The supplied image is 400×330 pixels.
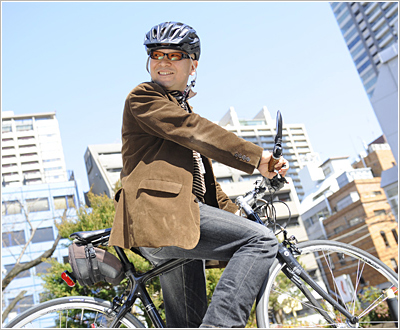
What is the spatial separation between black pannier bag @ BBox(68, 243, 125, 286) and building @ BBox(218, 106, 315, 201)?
75257 mm

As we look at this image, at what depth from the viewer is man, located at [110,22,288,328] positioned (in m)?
1.48

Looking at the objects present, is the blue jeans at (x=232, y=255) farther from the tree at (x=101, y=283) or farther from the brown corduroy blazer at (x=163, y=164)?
the tree at (x=101, y=283)

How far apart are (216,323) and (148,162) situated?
26.0 inches

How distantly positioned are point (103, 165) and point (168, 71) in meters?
54.8

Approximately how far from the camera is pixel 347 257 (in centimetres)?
204

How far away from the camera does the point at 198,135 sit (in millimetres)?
1547

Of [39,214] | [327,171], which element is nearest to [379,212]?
[327,171]

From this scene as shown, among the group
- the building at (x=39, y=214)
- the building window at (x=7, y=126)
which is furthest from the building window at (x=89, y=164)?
the building window at (x=7, y=126)

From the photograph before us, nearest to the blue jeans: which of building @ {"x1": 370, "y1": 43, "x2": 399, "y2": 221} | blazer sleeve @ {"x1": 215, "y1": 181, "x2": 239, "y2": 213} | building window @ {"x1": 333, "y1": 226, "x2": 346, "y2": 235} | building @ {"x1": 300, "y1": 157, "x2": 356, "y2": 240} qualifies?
blazer sleeve @ {"x1": 215, "y1": 181, "x2": 239, "y2": 213}

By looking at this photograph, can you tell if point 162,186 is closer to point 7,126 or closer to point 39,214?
point 39,214

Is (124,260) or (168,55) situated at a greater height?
(168,55)

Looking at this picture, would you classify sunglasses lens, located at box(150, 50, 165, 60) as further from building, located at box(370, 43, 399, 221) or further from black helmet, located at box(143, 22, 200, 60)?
building, located at box(370, 43, 399, 221)

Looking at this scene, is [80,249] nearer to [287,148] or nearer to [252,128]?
[252,128]

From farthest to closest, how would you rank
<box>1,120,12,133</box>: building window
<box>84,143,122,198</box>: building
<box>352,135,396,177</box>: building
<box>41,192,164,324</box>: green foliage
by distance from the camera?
<box>1,120,12,133</box>: building window, <box>352,135,396,177</box>: building, <box>84,143,122,198</box>: building, <box>41,192,164,324</box>: green foliage
